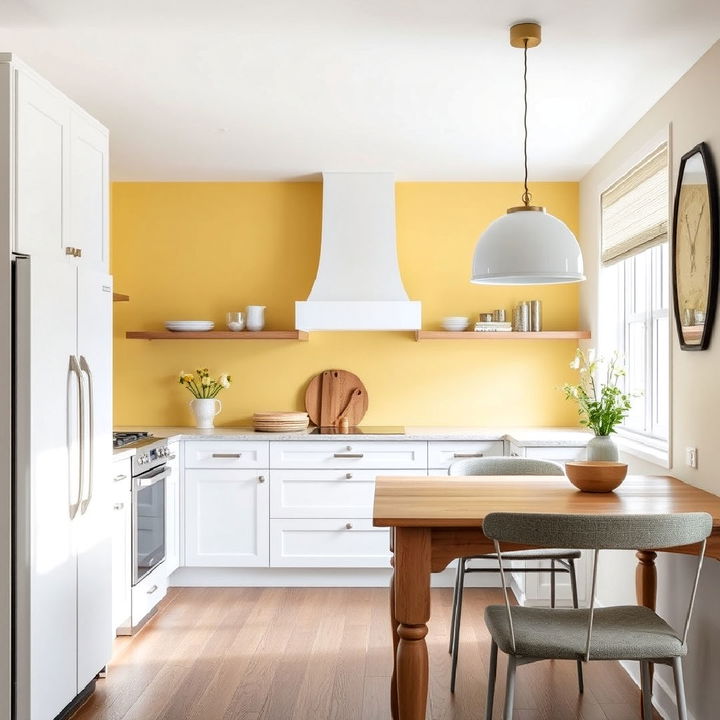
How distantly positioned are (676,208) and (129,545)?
2926mm

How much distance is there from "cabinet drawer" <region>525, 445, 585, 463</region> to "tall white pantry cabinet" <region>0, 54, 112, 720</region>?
225 cm

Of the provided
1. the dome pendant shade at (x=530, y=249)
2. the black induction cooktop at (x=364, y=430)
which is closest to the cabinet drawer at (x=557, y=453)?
the black induction cooktop at (x=364, y=430)

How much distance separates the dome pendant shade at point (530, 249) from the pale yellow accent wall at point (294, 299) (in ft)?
8.68

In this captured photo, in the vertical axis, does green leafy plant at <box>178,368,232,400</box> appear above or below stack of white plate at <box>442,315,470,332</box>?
below

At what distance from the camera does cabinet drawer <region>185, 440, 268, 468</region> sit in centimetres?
480

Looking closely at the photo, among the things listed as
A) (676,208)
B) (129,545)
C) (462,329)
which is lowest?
(129,545)

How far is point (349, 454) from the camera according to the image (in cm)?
480

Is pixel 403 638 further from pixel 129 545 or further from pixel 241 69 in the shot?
pixel 241 69

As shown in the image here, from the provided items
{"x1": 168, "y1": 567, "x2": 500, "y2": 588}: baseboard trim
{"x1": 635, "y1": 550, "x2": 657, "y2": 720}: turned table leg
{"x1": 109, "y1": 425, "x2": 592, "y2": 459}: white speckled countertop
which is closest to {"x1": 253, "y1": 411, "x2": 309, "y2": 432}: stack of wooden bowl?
{"x1": 109, "y1": 425, "x2": 592, "y2": 459}: white speckled countertop

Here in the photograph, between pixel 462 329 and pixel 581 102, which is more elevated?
pixel 581 102

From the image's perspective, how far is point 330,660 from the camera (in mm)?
3613

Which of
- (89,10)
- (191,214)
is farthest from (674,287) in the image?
(191,214)

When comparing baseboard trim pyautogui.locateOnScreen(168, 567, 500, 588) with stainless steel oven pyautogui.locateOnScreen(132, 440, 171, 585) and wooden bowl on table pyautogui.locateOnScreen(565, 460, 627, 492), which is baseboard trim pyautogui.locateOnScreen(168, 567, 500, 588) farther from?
wooden bowl on table pyautogui.locateOnScreen(565, 460, 627, 492)

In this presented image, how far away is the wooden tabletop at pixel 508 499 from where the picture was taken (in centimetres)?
251
